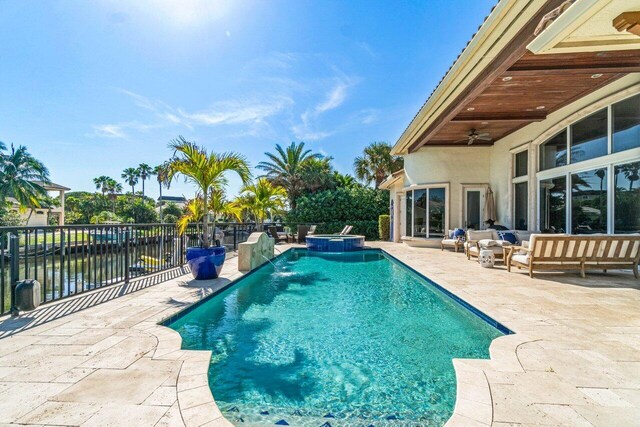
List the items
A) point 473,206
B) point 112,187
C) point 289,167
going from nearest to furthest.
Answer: point 473,206 < point 289,167 < point 112,187

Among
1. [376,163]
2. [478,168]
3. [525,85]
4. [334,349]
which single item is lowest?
[334,349]

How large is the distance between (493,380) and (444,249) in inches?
412

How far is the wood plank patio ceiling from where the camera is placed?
5415mm

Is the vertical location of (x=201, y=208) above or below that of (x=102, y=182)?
below

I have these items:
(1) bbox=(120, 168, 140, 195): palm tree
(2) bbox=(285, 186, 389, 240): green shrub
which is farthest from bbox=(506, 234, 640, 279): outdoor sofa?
(1) bbox=(120, 168, 140, 195): palm tree

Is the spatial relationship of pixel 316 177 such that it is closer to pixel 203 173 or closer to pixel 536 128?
pixel 536 128

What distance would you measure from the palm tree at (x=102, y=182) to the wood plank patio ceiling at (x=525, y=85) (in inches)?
1988

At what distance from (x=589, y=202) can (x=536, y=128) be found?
3.14 meters

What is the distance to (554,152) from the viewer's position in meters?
8.93

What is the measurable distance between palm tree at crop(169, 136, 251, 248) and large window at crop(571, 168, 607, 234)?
835cm

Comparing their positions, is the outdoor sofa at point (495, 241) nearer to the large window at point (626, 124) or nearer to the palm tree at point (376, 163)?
the large window at point (626, 124)

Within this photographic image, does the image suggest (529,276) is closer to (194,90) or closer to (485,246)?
(485,246)

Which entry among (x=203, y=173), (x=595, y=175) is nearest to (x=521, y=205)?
(x=595, y=175)

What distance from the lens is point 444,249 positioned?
12.2 m
